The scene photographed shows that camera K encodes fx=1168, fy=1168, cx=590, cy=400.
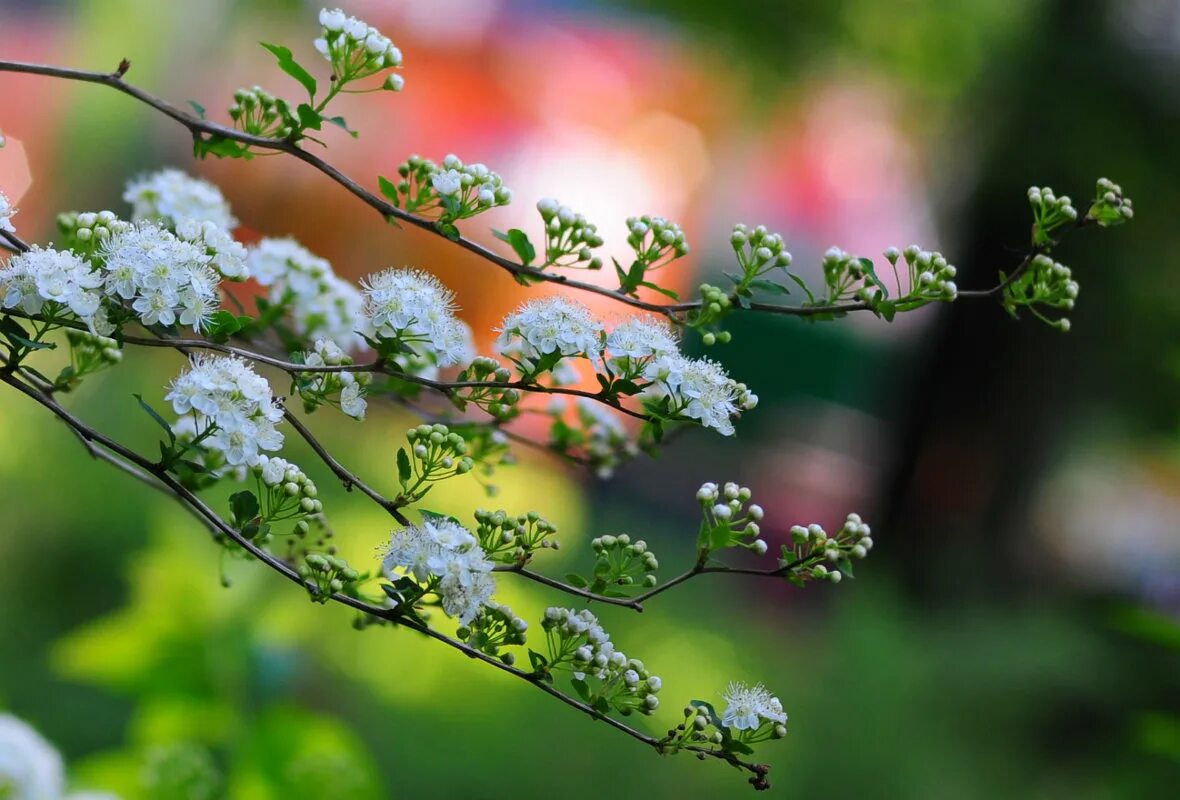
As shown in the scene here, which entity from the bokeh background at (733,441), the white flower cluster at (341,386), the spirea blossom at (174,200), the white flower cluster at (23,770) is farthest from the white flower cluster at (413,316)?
the bokeh background at (733,441)

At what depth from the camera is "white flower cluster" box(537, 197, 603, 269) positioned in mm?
791

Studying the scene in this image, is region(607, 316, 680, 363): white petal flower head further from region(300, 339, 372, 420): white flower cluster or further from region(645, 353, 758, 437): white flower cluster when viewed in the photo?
region(300, 339, 372, 420): white flower cluster

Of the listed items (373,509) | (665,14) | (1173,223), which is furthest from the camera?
(665,14)

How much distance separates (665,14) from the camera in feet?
17.0

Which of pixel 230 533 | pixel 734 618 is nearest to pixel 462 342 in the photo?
pixel 230 533

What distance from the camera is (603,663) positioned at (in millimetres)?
686

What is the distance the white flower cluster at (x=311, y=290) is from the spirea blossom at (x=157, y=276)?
0.23m

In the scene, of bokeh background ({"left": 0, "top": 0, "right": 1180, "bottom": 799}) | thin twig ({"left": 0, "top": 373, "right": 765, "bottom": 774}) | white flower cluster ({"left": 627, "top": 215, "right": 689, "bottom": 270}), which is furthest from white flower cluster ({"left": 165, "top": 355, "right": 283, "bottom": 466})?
bokeh background ({"left": 0, "top": 0, "right": 1180, "bottom": 799})

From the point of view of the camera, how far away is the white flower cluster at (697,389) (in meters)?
0.71

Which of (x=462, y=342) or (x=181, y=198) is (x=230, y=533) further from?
(x=181, y=198)

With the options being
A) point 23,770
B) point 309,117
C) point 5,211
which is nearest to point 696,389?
point 309,117

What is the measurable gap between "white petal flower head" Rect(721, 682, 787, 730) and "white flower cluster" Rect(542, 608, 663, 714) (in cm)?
5

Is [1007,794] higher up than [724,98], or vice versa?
[724,98]

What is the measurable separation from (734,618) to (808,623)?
1188 mm
